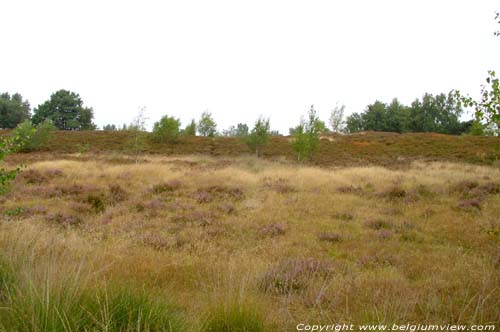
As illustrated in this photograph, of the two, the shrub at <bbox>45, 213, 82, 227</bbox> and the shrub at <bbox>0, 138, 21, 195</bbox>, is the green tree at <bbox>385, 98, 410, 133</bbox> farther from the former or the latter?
the shrub at <bbox>0, 138, 21, 195</bbox>

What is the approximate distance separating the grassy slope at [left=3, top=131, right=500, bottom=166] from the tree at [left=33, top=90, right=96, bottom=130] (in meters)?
22.3

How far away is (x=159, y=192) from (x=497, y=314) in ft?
39.8

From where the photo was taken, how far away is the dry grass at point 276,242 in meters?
3.80

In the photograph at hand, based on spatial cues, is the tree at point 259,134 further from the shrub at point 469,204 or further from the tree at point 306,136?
the shrub at point 469,204

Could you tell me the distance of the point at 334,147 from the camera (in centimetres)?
4366

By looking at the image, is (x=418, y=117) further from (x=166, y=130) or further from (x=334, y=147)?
(x=166, y=130)

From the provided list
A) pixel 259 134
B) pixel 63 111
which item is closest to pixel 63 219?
pixel 259 134

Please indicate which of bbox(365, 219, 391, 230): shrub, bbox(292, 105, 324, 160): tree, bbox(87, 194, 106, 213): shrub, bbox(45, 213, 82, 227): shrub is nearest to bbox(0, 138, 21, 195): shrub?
bbox(45, 213, 82, 227): shrub

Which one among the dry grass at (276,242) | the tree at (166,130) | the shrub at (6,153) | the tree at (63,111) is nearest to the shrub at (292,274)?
the dry grass at (276,242)

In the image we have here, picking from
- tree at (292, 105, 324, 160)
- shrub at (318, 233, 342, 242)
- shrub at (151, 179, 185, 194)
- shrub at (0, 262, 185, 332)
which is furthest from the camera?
tree at (292, 105, 324, 160)

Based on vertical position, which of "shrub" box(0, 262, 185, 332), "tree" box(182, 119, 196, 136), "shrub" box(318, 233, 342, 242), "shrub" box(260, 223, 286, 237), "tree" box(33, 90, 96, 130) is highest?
"tree" box(33, 90, 96, 130)

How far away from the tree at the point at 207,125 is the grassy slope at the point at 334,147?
971 cm

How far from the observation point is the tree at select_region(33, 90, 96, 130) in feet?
213

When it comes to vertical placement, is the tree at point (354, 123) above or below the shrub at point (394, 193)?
above
